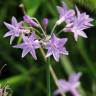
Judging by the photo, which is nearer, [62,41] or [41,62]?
[62,41]

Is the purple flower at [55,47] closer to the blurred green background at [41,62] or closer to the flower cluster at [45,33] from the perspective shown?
the flower cluster at [45,33]

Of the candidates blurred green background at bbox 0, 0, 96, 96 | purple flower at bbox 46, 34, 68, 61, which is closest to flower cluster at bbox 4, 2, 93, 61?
purple flower at bbox 46, 34, 68, 61

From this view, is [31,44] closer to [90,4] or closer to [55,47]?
[55,47]

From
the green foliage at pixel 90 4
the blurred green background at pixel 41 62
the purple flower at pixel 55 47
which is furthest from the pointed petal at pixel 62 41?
the blurred green background at pixel 41 62

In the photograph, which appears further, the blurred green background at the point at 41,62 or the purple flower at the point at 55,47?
the blurred green background at the point at 41,62

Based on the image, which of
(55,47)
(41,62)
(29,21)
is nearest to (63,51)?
(55,47)

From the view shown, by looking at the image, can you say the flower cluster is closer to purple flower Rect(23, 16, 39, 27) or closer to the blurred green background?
purple flower Rect(23, 16, 39, 27)

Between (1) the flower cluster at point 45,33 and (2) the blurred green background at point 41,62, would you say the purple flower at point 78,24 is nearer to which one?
(1) the flower cluster at point 45,33

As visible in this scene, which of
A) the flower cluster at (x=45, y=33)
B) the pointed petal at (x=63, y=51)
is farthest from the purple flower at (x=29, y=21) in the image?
the pointed petal at (x=63, y=51)

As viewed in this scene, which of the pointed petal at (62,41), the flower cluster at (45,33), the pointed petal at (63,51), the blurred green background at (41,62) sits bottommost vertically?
the blurred green background at (41,62)

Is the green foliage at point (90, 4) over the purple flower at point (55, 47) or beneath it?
over
